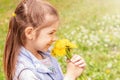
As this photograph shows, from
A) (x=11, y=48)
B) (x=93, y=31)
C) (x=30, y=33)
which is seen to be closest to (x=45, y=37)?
(x=30, y=33)

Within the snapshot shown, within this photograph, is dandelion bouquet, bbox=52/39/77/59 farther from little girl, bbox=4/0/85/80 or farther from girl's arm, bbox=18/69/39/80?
girl's arm, bbox=18/69/39/80

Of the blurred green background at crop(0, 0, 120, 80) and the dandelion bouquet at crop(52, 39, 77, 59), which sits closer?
the dandelion bouquet at crop(52, 39, 77, 59)

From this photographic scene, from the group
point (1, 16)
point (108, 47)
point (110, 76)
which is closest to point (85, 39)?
point (108, 47)

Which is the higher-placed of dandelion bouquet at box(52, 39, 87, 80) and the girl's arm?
dandelion bouquet at box(52, 39, 87, 80)

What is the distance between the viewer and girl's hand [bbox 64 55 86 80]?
2.85m

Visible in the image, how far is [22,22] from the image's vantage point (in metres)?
2.87

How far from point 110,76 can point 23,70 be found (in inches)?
106

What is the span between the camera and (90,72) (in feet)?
18.0

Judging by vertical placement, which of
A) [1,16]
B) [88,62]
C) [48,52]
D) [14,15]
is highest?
[14,15]

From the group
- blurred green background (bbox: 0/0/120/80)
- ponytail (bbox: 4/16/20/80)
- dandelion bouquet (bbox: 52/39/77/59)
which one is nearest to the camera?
dandelion bouquet (bbox: 52/39/77/59)

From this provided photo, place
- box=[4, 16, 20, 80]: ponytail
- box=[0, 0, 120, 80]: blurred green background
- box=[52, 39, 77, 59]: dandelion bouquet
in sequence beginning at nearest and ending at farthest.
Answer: box=[52, 39, 77, 59]: dandelion bouquet
box=[4, 16, 20, 80]: ponytail
box=[0, 0, 120, 80]: blurred green background

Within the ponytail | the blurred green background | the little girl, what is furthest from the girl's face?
the blurred green background

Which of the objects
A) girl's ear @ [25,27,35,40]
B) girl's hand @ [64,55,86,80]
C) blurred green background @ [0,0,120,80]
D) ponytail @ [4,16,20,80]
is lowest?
blurred green background @ [0,0,120,80]

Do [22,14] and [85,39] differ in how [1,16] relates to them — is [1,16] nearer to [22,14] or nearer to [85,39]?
[85,39]
